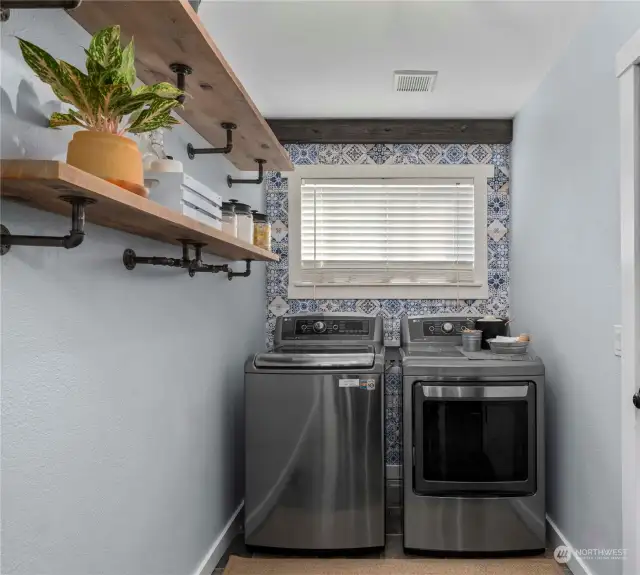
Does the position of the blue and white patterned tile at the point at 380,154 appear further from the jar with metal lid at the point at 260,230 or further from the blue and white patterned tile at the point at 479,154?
the jar with metal lid at the point at 260,230

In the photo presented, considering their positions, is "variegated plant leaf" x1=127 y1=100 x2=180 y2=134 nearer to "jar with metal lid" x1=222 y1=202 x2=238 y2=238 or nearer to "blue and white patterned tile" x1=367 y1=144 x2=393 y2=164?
"jar with metal lid" x1=222 y1=202 x2=238 y2=238

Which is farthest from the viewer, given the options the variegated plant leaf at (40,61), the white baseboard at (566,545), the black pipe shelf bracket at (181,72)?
the white baseboard at (566,545)

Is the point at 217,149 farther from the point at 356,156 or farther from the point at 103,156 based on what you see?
the point at 356,156

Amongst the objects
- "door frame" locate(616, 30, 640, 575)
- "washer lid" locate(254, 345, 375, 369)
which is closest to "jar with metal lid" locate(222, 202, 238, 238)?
"washer lid" locate(254, 345, 375, 369)

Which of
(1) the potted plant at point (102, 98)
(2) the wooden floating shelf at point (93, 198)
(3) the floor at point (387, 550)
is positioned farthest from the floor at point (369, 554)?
(1) the potted plant at point (102, 98)

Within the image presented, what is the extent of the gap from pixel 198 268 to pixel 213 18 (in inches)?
42.3

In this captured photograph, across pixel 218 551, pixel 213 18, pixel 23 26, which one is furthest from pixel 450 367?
pixel 23 26

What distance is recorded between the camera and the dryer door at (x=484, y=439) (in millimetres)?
2365

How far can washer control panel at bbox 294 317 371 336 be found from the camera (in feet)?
9.95

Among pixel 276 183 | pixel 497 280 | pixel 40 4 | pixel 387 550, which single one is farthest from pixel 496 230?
pixel 40 4

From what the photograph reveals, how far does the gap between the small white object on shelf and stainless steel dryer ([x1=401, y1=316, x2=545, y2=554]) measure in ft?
4.45

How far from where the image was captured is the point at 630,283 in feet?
5.56

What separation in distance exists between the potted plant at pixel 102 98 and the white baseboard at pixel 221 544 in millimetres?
1758

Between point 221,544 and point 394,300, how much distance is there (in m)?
1.76
